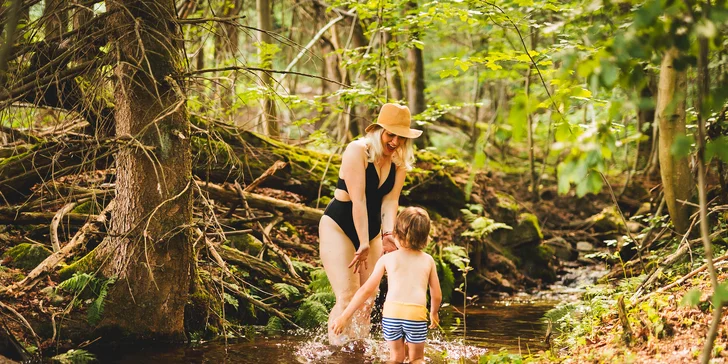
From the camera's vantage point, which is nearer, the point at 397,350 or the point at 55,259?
the point at 397,350

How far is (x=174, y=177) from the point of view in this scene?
580cm

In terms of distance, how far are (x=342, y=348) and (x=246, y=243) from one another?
111 inches

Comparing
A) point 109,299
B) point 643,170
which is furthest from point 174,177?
point 643,170

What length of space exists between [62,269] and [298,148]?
4713 mm

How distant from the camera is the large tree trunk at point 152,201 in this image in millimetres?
5641

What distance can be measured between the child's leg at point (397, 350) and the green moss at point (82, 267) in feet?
9.71

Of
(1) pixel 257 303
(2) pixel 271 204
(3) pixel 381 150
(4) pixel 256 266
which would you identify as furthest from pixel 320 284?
(3) pixel 381 150

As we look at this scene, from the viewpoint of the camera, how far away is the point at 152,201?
18.9ft

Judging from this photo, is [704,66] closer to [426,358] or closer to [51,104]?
[426,358]

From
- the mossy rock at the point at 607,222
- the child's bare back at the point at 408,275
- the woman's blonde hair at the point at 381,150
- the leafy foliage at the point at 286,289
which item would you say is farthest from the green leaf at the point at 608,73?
the mossy rock at the point at 607,222

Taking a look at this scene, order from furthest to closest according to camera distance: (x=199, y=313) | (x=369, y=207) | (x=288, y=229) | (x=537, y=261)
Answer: (x=537, y=261), (x=288, y=229), (x=199, y=313), (x=369, y=207)

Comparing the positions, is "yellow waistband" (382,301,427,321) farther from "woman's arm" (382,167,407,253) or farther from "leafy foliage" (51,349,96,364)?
"leafy foliage" (51,349,96,364)

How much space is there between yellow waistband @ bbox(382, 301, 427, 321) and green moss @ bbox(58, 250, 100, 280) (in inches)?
116

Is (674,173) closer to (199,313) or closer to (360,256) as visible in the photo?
(360,256)
